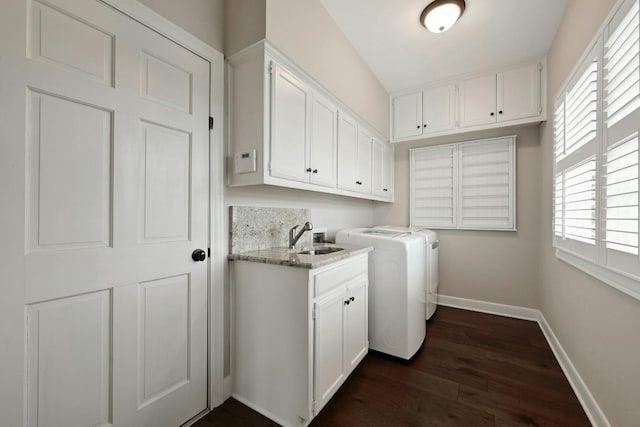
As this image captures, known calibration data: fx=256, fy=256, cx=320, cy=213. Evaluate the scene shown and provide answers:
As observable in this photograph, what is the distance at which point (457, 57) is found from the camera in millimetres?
2668

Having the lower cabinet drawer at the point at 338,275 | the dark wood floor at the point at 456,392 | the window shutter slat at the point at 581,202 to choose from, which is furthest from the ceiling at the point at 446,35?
the dark wood floor at the point at 456,392

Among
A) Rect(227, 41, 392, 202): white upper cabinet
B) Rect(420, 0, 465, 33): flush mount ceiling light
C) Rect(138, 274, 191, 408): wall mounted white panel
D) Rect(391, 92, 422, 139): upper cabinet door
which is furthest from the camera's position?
Rect(391, 92, 422, 139): upper cabinet door

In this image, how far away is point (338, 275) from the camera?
168 centimetres

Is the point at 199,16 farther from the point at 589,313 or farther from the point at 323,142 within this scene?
the point at 589,313

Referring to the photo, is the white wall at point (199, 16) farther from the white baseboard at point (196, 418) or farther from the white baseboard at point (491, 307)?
the white baseboard at point (491, 307)

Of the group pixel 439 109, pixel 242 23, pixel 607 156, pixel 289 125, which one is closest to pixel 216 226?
pixel 289 125

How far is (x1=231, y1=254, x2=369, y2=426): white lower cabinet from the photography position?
143cm

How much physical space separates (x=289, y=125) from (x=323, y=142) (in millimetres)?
433

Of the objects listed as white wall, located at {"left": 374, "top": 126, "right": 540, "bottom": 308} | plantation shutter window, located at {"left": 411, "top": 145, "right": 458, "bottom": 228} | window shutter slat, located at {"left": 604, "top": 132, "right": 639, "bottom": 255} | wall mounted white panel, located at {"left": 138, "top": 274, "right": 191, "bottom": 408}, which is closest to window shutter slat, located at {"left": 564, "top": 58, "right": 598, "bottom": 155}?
window shutter slat, located at {"left": 604, "top": 132, "right": 639, "bottom": 255}

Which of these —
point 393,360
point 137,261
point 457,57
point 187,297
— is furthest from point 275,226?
point 457,57

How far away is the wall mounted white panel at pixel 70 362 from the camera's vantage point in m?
1.00

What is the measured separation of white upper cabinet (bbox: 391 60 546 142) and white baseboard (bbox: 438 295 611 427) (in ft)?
6.86

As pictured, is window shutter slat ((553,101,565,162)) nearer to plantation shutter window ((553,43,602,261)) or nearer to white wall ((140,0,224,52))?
plantation shutter window ((553,43,602,261))

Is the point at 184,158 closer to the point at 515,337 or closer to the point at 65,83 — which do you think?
the point at 65,83
